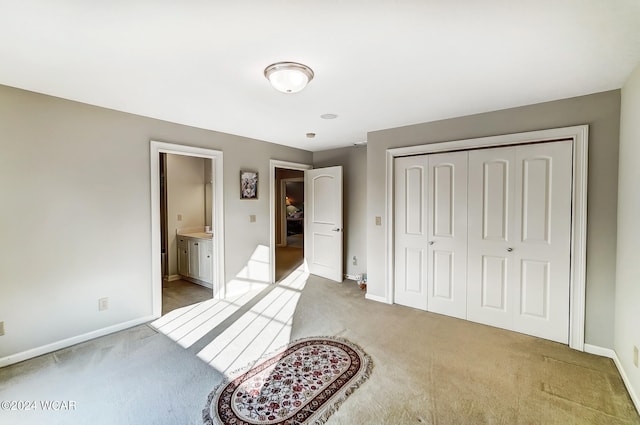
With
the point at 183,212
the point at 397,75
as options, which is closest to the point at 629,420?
the point at 397,75

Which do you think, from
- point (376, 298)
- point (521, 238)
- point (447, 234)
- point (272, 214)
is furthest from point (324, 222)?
point (521, 238)

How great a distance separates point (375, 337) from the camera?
9.35ft

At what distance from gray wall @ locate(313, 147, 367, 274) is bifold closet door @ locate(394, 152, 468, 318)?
3.60ft

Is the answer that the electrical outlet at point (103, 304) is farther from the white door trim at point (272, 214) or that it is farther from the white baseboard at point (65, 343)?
the white door trim at point (272, 214)

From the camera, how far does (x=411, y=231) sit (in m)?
3.63

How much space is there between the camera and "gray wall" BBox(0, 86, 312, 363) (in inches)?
93.6

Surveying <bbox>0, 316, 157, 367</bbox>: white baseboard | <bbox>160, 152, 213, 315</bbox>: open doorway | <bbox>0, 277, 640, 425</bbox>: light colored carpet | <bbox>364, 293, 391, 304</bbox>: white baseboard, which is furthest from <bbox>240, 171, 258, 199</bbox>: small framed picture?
<bbox>364, 293, 391, 304</bbox>: white baseboard

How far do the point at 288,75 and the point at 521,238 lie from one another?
269cm

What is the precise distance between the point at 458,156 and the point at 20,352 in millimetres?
4510

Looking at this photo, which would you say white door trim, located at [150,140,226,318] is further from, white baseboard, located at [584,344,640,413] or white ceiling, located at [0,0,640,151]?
white baseboard, located at [584,344,640,413]

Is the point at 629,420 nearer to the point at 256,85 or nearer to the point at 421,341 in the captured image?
the point at 421,341

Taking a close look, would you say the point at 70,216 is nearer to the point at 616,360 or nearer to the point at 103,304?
the point at 103,304

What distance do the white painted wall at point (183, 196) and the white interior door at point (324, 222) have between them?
188cm

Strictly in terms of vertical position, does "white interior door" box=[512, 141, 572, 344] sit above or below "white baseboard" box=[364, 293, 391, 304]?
above
